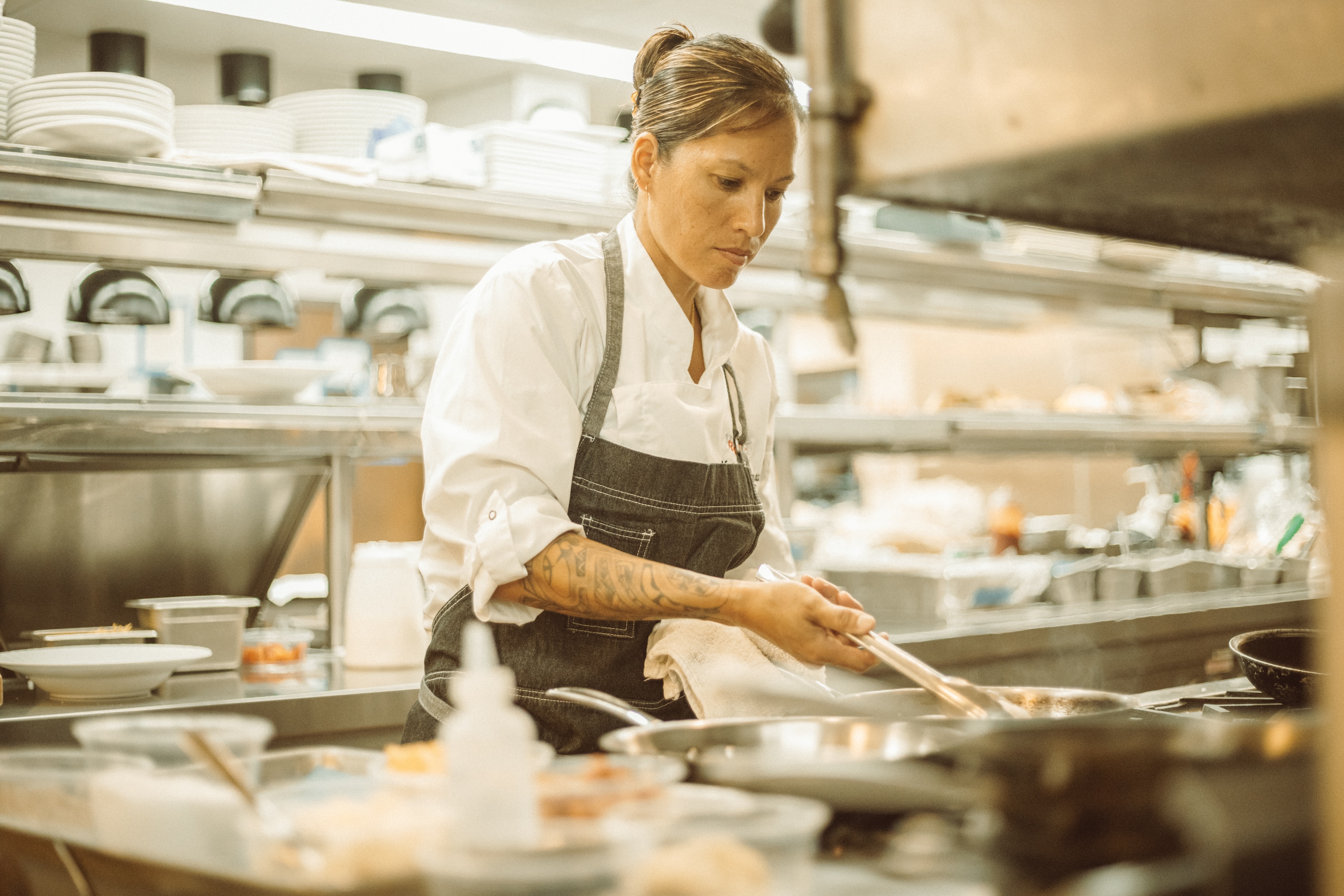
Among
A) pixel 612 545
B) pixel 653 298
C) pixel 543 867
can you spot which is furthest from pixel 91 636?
pixel 543 867

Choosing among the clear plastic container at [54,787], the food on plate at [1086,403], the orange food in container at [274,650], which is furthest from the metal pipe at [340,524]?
the food on plate at [1086,403]

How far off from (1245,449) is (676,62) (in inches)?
131

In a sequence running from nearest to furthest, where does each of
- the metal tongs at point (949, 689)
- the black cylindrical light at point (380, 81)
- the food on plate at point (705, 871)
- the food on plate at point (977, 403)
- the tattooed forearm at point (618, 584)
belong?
the food on plate at point (705, 871)
the metal tongs at point (949, 689)
the tattooed forearm at point (618, 584)
the food on plate at point (977, 403)
the black cylindrical light at point (380, 81)

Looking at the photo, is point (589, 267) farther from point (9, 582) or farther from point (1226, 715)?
point (9, 582)

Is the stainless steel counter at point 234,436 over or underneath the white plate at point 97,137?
underneath

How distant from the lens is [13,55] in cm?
237

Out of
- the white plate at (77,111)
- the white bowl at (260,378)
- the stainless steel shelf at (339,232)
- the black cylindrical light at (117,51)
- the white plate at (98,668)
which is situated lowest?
the white plate at (98,668)

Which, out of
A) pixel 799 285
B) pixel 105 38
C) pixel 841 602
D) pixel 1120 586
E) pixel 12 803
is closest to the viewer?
pixel 12 803

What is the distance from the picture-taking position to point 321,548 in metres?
5.98

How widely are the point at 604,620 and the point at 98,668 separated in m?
0.97

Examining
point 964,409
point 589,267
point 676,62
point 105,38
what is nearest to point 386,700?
point 589,267

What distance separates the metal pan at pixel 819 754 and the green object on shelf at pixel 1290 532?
3.41 m

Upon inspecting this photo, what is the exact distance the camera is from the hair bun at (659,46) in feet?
5.83

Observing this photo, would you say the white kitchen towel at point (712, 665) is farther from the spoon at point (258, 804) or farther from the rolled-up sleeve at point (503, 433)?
the spoon at point (258, 804)
